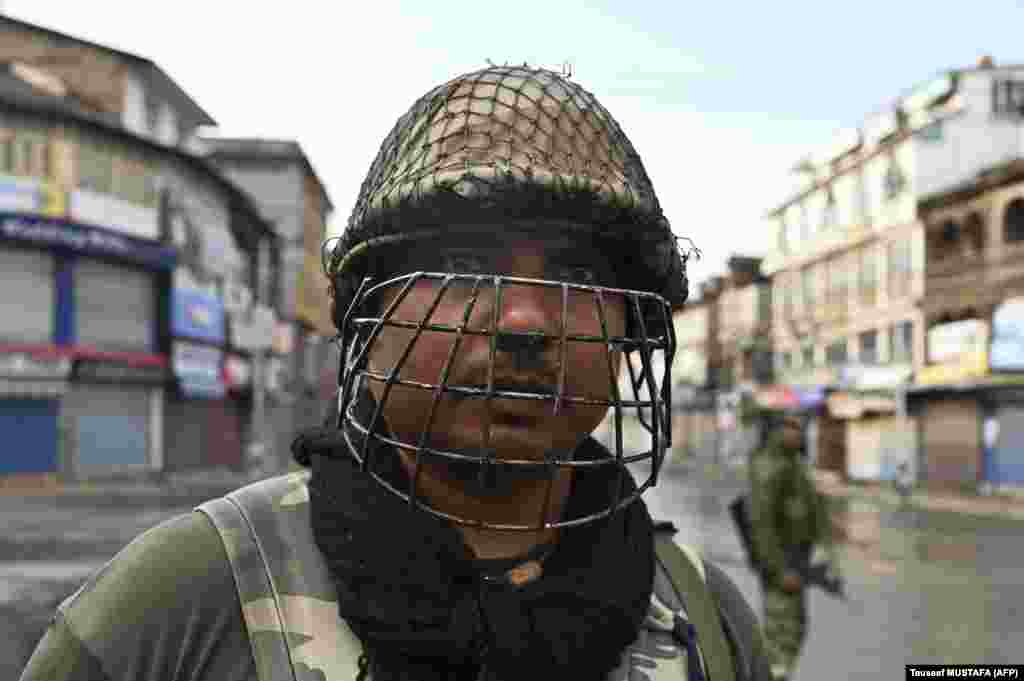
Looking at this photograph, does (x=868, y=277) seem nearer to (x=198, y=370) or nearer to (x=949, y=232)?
(x=949, y=232)

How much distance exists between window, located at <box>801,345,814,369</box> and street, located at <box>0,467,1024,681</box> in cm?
2329

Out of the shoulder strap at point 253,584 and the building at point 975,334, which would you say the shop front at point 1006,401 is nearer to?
the building at point 975,334

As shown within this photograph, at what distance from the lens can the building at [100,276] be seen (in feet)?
75.5

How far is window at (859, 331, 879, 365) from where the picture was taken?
3597 cm

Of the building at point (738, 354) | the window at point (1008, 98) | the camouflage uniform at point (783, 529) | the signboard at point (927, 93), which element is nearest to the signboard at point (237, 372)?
the building at point (738, 354)

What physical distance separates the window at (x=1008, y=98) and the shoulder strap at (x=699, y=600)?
37.3 metres

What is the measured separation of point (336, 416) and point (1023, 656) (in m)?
7.26

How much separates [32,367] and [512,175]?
81.6 ft

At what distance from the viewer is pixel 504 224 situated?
4.20 ft

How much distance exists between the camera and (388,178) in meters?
1.34

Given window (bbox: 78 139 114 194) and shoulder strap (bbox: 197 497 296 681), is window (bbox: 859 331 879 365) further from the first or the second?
shoulder strap (bbox: 197 497 296 681)

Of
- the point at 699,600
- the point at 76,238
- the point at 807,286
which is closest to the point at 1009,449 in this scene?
the point at 807,286

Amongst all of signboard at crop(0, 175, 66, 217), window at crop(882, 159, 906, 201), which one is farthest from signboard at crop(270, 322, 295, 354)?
window at crop(882, 159, 906, 201)

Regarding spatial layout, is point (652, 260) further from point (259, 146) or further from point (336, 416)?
point (259, 146)
